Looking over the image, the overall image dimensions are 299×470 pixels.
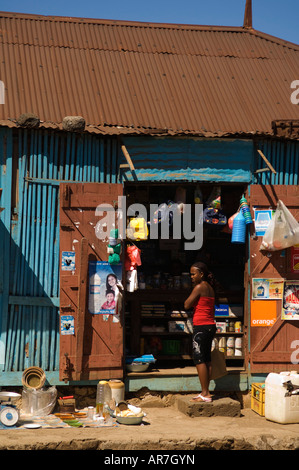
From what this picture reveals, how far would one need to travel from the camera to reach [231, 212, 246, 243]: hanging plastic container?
1052cm

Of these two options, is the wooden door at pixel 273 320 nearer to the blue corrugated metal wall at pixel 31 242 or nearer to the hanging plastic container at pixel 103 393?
the hanging plastic container at pixel 103 393

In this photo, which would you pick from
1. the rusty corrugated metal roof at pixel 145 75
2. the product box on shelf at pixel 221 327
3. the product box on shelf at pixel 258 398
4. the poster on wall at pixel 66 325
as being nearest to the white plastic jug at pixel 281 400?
the product box on shelf at pixel 258 398

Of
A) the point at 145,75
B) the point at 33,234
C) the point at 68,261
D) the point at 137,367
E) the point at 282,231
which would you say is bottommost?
the point at 137,367

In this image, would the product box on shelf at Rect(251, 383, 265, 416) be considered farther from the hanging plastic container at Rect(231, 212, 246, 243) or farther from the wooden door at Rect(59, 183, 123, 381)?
the hanging plastic container at Rect(231, 212, 246, 243)

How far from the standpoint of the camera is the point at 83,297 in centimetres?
1009

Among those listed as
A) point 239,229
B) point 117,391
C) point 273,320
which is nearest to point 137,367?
point 117,391

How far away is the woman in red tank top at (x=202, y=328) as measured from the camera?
9984mm

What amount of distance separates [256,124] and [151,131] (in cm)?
181

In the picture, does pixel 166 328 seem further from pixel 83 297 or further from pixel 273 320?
pixel 83 297

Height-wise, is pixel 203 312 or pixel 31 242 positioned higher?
pixel 31 242

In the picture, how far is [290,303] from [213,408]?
6.39ft

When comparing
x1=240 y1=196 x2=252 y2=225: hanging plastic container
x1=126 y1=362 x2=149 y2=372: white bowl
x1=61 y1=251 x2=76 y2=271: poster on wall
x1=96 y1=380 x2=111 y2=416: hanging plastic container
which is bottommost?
x1=96 y1=380 x2=111 y2=416: hanging plastic container

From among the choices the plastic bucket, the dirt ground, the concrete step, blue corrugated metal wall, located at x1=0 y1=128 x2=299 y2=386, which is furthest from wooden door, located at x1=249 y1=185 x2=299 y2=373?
the plastic bucket

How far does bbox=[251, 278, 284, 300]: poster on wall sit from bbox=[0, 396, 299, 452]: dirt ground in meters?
1.84
